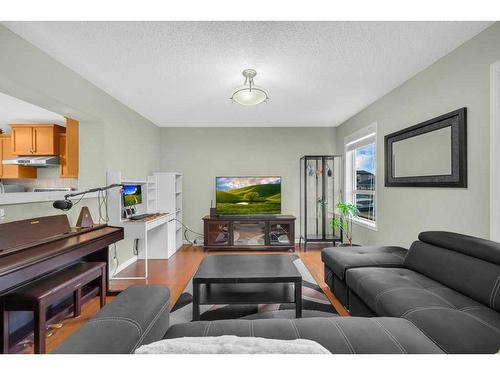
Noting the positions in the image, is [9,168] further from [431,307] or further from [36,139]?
[431,307]

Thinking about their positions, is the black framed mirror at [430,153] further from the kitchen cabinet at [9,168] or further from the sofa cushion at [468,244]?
the kitchen cabinet at [9,168]

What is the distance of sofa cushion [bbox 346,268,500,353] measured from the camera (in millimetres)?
963

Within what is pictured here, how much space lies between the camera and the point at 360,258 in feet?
6.91

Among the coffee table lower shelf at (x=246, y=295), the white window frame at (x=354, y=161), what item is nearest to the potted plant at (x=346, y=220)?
the white window frame at (x=354, y=161)

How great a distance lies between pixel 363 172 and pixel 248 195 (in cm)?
201

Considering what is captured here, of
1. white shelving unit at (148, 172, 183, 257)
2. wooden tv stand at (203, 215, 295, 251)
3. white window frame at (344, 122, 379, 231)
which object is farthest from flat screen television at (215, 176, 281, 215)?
white window frame at (344, 122, 379, 231)

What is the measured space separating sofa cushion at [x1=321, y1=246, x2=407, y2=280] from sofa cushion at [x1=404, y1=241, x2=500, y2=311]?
6.5 inches

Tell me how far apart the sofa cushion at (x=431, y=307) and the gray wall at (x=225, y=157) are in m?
2.89

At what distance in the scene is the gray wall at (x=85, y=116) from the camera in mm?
1735

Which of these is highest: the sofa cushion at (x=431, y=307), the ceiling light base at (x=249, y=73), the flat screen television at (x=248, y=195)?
the ceiling light base at (x=249, y=73)

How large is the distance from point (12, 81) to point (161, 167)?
291 centimetres

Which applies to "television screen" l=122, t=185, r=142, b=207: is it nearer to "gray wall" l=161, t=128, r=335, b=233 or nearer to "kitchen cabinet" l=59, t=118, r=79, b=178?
"kitchen cabinet" l=59, t=118, r=79, b=178

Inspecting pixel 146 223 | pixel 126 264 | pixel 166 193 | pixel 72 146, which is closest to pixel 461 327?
pixel 146 223
